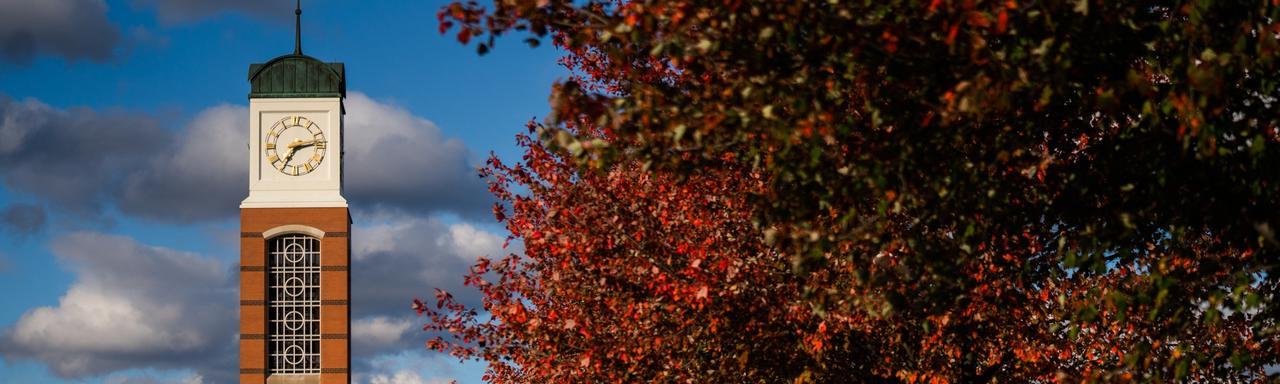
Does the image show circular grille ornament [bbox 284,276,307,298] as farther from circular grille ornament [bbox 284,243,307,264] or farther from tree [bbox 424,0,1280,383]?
tree [bbox 424,0,1280,383]

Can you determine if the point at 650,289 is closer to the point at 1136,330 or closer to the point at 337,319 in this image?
the point at 1136,330

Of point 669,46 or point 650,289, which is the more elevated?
point 650,289

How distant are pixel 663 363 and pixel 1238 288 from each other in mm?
7919

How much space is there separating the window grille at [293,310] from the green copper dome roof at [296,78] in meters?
5.47

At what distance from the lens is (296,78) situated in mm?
58094

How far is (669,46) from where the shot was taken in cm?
1005

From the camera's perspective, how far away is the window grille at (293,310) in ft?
184

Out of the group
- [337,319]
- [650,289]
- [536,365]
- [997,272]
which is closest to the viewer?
[997,272]

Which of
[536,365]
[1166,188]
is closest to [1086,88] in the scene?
[1166,188]

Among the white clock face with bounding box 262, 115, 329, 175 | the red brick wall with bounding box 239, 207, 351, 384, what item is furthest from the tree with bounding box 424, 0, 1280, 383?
the white clock face with bounding box 262, 115, 329, 175

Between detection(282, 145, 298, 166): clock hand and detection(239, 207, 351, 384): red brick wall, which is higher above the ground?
detection(282, 145, 298, 166): clock hand

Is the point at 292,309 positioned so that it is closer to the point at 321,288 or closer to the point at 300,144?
the point at 321,288

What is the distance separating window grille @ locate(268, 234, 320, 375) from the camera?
5594 centimetres

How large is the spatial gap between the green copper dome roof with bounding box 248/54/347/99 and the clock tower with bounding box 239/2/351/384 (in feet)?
0.12
